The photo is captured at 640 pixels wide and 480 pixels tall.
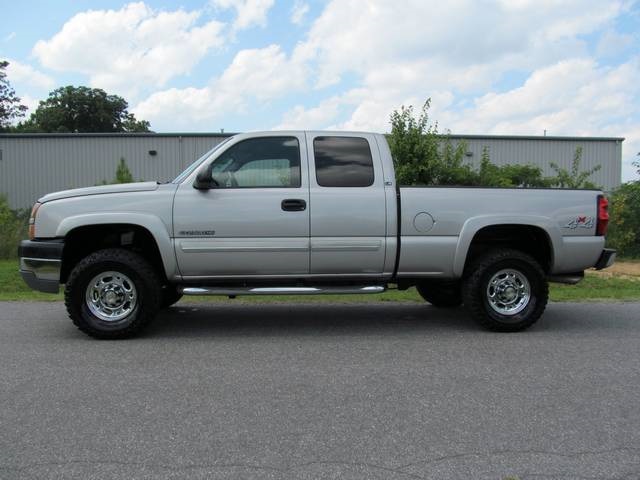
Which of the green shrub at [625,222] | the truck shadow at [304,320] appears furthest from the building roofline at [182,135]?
the truck shadow at [304,320]

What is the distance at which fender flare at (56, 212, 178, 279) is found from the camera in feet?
19.1

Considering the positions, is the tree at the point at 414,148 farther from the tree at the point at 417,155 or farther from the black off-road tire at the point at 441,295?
the black off-road tire at the point at 441,295

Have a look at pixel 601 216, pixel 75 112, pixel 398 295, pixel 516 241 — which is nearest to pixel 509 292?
pixel 516 241

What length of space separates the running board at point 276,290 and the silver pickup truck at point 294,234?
15mm

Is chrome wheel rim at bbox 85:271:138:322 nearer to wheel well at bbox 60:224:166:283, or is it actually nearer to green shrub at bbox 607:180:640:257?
wheel well at bbox 60:224:166:283

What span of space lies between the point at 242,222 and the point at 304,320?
172 cm

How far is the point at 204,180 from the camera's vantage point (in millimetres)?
5887

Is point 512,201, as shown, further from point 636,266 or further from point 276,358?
point 636,266

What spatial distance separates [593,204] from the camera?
6.41m

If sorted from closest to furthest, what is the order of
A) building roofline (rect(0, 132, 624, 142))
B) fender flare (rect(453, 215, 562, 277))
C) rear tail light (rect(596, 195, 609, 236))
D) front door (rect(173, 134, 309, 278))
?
front door (rect(173, 134, 309, 278))
fender flare (rect(453, 215, 562, 277))
rear tail light (rect(596, 195, 609, 236))
building roofline (rect(0, 132, 624, 142))

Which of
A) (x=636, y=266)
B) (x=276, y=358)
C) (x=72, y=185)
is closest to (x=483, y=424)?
(x=276, y=358)

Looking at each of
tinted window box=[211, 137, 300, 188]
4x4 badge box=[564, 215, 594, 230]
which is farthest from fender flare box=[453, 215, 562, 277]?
tinted window box=[211, 137, 300, 188]

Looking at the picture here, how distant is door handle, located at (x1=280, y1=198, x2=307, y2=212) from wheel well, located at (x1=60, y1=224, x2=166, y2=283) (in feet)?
4.66

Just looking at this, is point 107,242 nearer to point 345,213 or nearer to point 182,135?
point 345,213
